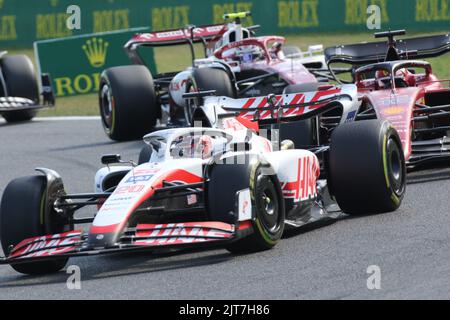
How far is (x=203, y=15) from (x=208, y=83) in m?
10.6

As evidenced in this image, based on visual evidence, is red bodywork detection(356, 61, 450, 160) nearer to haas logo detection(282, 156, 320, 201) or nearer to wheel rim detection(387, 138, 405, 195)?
wheel rim detection(387, 138, 405, 195)

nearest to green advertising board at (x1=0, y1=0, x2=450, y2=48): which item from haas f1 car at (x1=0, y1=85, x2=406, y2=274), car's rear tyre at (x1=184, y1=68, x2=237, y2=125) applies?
car's rear tyre at (x1=184, y1=68, x2=237, y2=125)

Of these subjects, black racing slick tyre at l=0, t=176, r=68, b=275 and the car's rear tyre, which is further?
the car's rear tyre

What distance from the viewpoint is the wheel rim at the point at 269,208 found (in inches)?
309

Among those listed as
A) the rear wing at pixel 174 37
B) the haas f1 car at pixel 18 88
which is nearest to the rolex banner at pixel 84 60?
the haas f1 car at pixel 18 88

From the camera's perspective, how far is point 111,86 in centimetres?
1569

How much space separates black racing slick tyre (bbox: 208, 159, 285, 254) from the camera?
7.68 metres

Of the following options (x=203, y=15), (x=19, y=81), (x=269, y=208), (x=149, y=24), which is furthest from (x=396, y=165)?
(x=149, y=24)

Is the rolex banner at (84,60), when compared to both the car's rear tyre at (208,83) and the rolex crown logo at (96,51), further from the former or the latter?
the car's rear tyre at (208,83)

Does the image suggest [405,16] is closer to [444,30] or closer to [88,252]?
[444,30]

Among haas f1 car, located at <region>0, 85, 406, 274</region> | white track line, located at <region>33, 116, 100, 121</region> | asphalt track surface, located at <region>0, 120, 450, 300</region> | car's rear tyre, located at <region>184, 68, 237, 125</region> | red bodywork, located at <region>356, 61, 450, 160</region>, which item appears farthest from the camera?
white track line, located at <region>33, 116, 100, 121</region>

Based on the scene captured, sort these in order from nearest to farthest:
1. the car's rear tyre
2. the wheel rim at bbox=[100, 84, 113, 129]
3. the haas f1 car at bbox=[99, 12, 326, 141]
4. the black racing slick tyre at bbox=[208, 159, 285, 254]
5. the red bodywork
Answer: the black racing slick tyre at bbox=[208, 159, 285, 254] < the red bodywork < the car's rear tyre < the haas f1 car at bbox=[99, 12, 326, 141] < the wheel rim at bbox=[100, 84, 113, 129]

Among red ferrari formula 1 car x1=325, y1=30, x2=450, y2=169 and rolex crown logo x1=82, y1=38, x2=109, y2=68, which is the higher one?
red ferrari formula 1 car x1=325, y1=30, x2=450, y2=169
